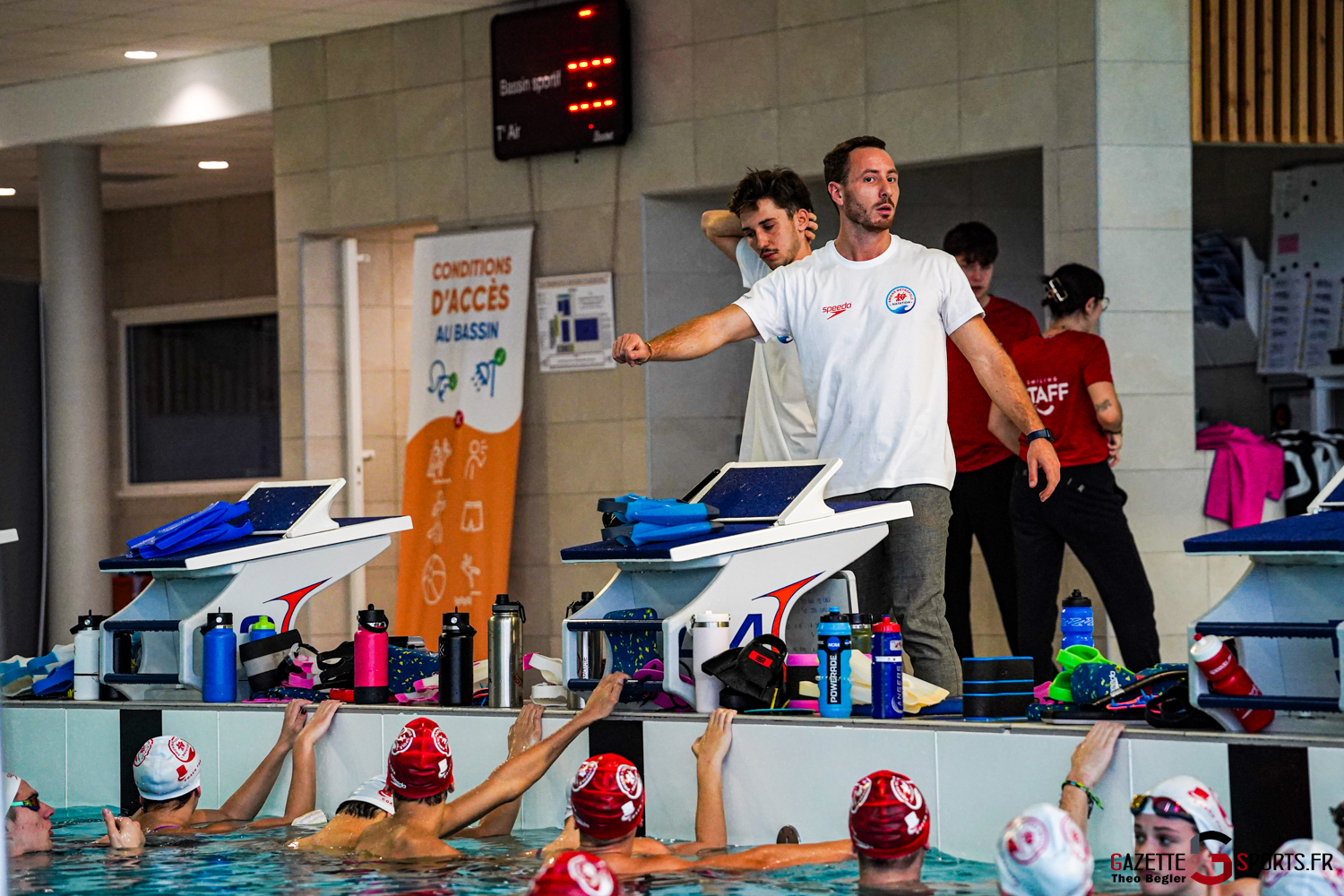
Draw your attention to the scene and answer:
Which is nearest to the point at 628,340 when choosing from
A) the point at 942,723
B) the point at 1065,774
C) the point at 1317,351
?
the point at 942,723

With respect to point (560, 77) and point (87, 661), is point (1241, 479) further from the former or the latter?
point (87, 661)

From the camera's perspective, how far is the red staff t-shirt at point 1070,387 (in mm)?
6074

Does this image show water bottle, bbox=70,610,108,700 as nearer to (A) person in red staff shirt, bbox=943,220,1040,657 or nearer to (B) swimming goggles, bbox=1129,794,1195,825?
(A) person in red staff shirt, bbox=943,220,1040,657

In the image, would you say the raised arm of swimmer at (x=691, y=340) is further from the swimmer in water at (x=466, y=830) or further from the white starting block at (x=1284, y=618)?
the white starting block at (x=1284, y=618)

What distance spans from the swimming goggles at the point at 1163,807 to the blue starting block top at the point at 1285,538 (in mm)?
634

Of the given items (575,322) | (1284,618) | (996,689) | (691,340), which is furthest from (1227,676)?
(575,322)

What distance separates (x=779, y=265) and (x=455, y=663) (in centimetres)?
151

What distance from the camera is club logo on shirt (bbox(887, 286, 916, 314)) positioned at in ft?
15.0

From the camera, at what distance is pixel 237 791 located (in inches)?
193

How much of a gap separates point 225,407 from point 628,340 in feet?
31.5

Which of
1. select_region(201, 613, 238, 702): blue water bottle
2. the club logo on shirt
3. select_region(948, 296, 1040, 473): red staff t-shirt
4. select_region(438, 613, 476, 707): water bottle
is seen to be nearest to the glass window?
select_region(948, 296, 1040, 473): red staff t-shirt

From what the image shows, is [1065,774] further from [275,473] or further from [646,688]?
[275,473]

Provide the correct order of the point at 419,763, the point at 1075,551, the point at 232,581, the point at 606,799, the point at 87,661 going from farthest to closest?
the point at 1075,551 → the point at 87,661 → the point at 232,581 → the point at 419,763 → the point at 606,799

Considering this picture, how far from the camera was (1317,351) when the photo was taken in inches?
324
